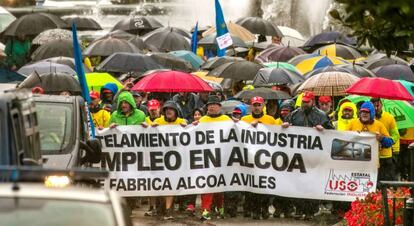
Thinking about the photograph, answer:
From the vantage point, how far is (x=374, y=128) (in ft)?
56.0

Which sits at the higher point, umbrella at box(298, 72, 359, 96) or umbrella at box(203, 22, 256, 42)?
umbrella at box(298, 72, 359, 96)

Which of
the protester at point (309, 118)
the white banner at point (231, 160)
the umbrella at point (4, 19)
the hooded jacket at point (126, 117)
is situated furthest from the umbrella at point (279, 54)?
the umbrella at point (4, 19)

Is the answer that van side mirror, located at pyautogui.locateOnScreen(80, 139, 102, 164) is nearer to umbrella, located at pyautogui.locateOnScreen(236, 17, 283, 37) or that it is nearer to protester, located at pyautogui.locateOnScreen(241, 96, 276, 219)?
protester, located at pyautogui.locateOnScreen(241, 96, 276, 219)

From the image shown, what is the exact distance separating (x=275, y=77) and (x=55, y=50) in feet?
20.1

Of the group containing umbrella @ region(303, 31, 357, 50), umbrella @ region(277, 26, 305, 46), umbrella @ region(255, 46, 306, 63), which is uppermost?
umbrella @ region(255, 46, 306, 63)

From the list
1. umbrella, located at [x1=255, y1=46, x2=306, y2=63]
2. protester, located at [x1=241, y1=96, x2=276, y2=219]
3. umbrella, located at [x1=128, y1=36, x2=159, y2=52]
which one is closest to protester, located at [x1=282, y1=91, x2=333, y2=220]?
protester, located at [x1=241, y1=96, x2=276, y2=219]

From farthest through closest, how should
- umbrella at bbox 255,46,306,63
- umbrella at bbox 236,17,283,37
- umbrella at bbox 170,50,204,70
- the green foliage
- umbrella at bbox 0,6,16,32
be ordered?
umbrella at bbox 0,6,16,32 → umbrella at bbox 236,17,283,37 → umbrella at bbox 170,50,204,70 → umbrella at bbox 255,46,306,63 → the green foliage

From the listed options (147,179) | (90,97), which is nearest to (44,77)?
(90,97)

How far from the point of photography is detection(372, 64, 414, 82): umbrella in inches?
884

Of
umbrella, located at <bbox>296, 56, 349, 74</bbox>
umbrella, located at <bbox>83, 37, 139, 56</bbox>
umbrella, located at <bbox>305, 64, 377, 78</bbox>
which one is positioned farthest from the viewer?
umbrella, located at <bbox>83, 37, 139, 56</bbox>

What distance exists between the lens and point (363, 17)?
9.65 meters

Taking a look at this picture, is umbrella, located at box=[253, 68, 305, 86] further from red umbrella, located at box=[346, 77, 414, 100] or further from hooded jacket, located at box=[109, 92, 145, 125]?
hooded jacket, located at box=[109, 92, 145, 125]

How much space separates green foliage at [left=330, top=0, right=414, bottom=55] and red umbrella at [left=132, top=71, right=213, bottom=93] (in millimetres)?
8876

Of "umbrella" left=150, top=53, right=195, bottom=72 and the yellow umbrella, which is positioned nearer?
the yellow umbrella
